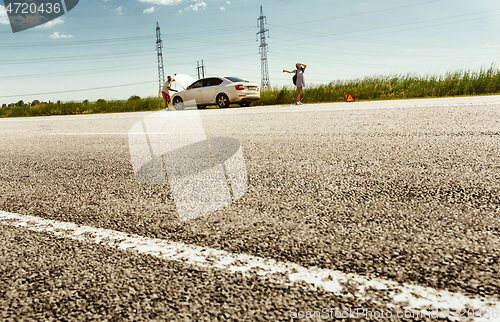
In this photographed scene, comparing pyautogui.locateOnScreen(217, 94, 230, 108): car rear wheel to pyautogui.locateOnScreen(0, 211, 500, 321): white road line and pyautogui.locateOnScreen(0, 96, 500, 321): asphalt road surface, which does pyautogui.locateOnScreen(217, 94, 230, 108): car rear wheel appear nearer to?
pyautogui.locateOnScreen(0, 96, 500, 321): asphalt road surface

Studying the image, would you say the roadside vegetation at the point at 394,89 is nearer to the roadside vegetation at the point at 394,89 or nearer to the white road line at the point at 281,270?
the roadside vegetation at the point at 394,89

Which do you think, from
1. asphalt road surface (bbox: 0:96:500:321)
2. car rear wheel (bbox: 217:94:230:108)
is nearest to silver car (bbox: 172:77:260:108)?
car rear wheel (bbox: 217:94:230:108)

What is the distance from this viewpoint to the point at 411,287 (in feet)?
4.14

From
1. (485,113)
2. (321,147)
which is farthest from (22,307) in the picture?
(485,113)


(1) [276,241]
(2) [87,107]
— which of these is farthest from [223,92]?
(1) [276,241]

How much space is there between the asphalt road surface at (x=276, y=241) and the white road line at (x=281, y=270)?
0.01 meters

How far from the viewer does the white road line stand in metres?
1.17

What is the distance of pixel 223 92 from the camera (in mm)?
16438

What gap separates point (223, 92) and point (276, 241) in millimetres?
15233

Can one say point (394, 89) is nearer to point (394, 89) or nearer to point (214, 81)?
point (394, 89)

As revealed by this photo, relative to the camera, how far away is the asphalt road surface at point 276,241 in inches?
48.1

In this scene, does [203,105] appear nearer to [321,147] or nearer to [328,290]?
[321,147]

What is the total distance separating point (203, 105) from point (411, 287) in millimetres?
17222

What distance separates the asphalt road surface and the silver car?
12.9 meters
